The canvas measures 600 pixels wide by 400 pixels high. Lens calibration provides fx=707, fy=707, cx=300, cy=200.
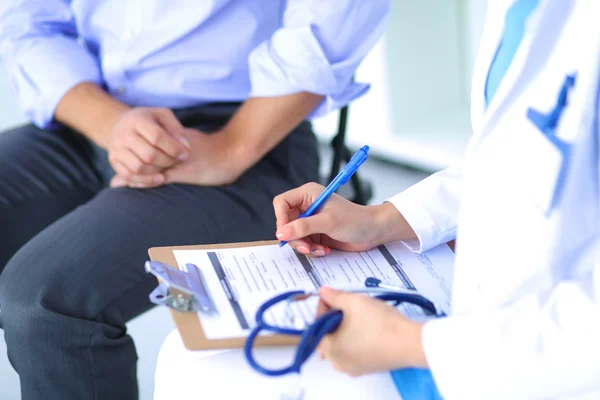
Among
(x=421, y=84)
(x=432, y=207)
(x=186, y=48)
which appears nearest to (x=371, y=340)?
(x=432, y=207)

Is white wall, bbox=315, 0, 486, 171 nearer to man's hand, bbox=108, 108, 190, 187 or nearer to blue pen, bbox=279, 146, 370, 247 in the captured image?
man's hand, bbox=108, 108, 190, 187

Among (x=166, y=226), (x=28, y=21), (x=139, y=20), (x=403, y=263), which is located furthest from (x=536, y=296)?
(x=28, y=21)

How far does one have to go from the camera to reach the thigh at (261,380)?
69cm

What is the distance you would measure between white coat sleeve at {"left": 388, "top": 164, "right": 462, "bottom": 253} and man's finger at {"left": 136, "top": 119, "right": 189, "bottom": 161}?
16.9 inches

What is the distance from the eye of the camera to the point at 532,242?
627 mm

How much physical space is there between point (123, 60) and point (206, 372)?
2.44 ft

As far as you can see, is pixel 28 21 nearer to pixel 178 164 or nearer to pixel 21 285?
pixel 178 164

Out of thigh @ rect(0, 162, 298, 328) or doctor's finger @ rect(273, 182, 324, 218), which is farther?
thigh @ rect(0, 162, 298, 328)

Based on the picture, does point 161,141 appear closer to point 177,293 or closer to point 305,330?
point 177,293

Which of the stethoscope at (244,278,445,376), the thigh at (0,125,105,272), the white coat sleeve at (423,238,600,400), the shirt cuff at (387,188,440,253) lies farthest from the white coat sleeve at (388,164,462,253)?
the thigh at (0,125,105,272)

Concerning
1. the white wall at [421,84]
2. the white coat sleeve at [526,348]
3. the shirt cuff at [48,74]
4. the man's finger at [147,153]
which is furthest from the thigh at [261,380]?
the white wall at [421,84]

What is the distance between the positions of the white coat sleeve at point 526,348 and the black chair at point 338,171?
67 cm

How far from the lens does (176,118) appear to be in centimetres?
125

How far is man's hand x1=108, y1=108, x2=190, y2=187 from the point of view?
45.1 inches
